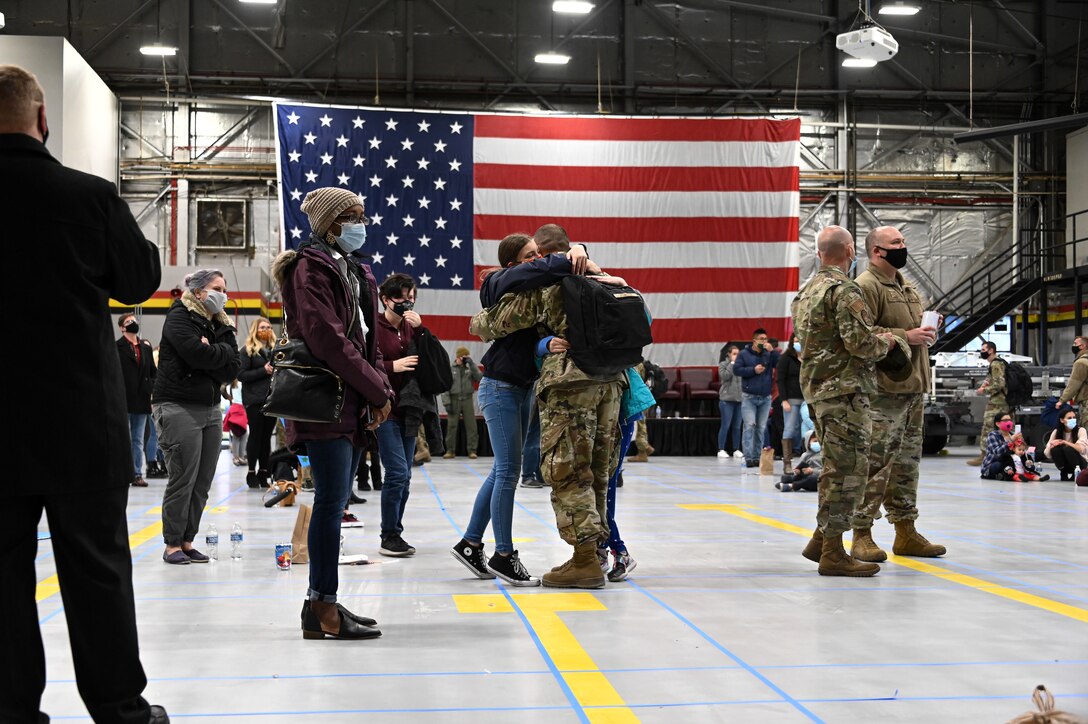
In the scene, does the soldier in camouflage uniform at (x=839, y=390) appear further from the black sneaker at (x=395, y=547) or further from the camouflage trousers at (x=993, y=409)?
the camouflage trousers at (x=993, y=409)

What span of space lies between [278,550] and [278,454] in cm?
361

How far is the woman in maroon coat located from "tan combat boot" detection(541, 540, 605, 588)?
1219 mm

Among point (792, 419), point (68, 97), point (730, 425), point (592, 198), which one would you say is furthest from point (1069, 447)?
point (68, 97)

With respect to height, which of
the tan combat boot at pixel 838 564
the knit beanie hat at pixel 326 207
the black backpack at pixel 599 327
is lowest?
the tan combat boot at pixel 838 564

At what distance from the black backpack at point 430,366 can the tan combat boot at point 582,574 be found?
6.55 feet

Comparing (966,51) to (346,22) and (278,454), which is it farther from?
(278,454)

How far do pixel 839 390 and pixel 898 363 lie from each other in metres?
0.46

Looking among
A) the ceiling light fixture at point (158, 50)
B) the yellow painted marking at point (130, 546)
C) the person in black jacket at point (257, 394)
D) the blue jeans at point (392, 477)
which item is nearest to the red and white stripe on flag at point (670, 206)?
the person in black jacket at point (257, 394)

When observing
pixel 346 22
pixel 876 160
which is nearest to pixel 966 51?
pixel 876 160

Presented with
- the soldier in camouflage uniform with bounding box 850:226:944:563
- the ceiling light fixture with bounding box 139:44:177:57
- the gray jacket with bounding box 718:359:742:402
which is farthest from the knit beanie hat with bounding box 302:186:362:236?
the ceiling light fixture with bounding box 139:44:177:57

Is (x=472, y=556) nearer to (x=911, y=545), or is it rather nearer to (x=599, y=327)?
(x=599, y=327)

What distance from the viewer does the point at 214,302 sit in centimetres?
584

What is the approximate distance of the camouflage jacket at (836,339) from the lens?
5.38m

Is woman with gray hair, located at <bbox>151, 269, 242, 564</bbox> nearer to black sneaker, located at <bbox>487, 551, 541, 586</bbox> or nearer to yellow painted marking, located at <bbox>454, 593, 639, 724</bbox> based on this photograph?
black sneaker, located at <bbox>487, 551, 541, 586</bbox>
